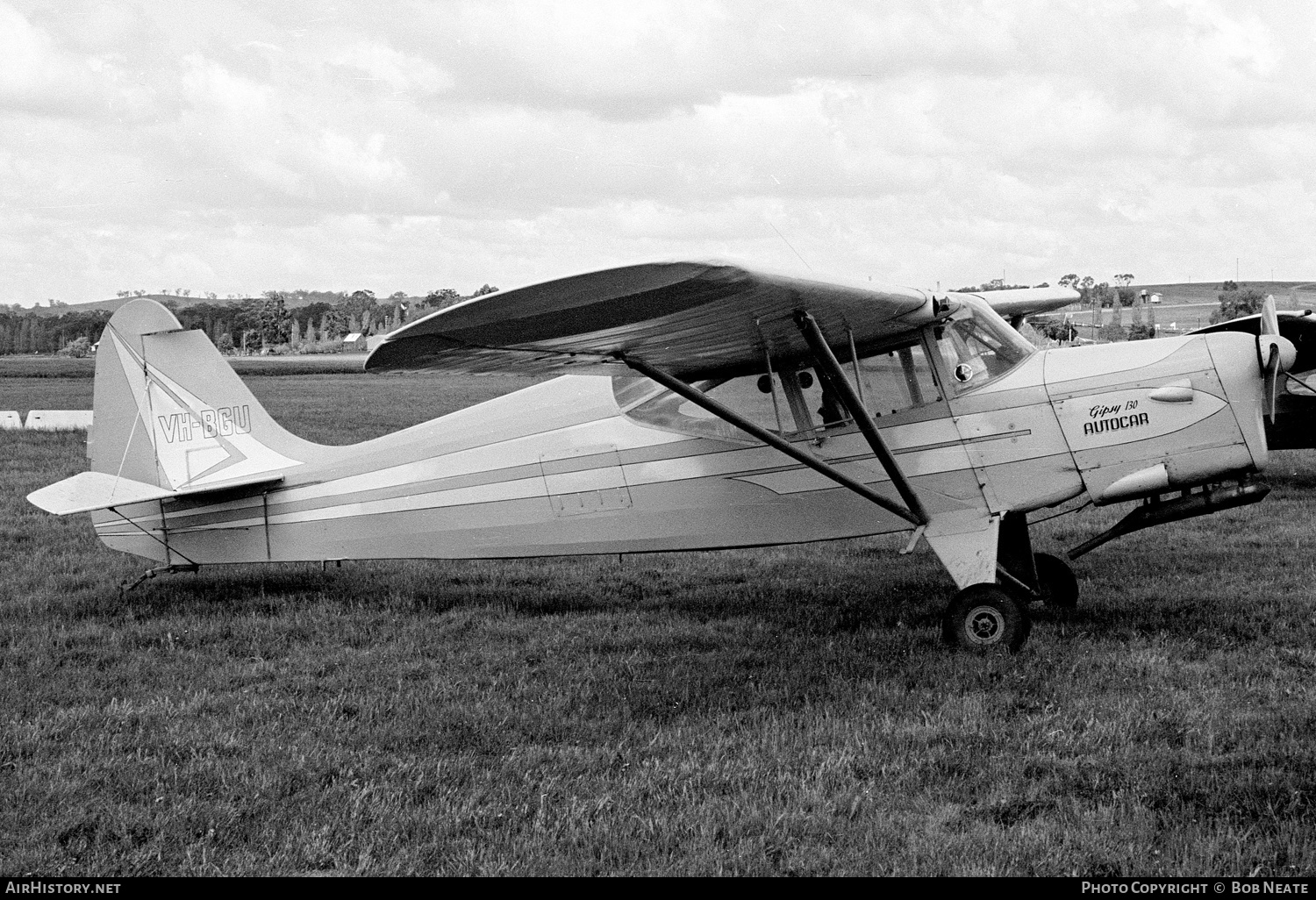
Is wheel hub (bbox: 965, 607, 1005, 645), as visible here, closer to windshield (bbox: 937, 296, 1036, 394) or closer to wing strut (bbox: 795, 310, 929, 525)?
wing strut (bbox: 795, 310, 929, 525)

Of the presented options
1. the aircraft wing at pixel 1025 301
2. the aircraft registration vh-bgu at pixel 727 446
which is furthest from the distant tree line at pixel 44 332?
the aircraft wing at pixel 1025 301

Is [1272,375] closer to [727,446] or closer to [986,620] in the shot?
[986,620]

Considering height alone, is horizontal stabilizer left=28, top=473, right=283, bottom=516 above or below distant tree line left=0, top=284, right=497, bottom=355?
below

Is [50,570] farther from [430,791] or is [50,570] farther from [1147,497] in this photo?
[1147,497]

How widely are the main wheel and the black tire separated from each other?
4.76ft

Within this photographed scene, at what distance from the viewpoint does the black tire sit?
27.2ft

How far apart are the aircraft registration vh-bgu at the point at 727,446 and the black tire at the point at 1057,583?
0.02 metres

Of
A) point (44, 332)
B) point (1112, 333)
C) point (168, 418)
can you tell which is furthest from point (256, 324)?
point (168, 418)

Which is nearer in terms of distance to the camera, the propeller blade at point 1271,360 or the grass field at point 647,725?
the grass field at point 647,725

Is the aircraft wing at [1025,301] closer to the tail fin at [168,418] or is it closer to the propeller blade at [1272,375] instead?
the propeller blade at [1272,375]

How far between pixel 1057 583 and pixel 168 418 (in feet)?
23.1

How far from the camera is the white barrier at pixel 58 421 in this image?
21031mm

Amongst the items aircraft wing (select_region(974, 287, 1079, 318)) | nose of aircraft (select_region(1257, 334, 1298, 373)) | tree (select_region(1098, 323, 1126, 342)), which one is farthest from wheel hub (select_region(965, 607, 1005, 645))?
tree (select_region(1098, 323, 1126, 342))
